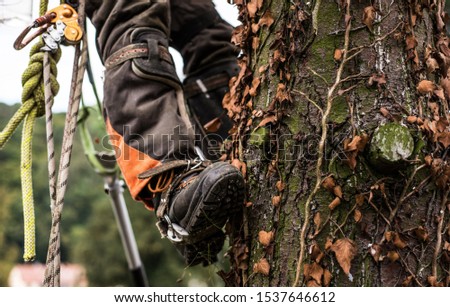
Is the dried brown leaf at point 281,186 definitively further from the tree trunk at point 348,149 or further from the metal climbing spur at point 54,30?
the metal climbing spur at point 54,30

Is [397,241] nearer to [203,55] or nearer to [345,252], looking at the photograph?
[345,252]

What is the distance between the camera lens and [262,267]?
5.75ft

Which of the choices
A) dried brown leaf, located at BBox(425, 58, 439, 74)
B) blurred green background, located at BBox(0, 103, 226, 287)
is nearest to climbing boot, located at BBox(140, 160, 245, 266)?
dried brown leaf, located at BBox(425, 58, 439, 74)

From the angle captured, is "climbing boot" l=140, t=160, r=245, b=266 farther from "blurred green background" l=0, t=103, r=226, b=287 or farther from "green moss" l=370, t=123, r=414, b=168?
"blurred green background" l=0, t=103, r=226, b=287

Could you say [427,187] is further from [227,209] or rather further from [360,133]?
[227,209]

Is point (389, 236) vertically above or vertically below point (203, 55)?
below

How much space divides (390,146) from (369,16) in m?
0.32

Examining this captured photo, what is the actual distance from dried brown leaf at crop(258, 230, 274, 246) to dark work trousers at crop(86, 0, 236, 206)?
0.40 meters

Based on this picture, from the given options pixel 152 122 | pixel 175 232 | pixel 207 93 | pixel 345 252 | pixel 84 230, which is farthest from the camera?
pixel 84 230

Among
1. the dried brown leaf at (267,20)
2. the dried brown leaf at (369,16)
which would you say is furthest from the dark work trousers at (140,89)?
the dried brown leaf at (369,16)

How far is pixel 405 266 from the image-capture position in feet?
5.42

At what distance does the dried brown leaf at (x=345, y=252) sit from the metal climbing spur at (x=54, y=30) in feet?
3.16

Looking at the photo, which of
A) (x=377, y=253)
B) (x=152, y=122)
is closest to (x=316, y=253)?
(x=377, y=253)

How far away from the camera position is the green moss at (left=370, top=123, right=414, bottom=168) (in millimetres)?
1638
